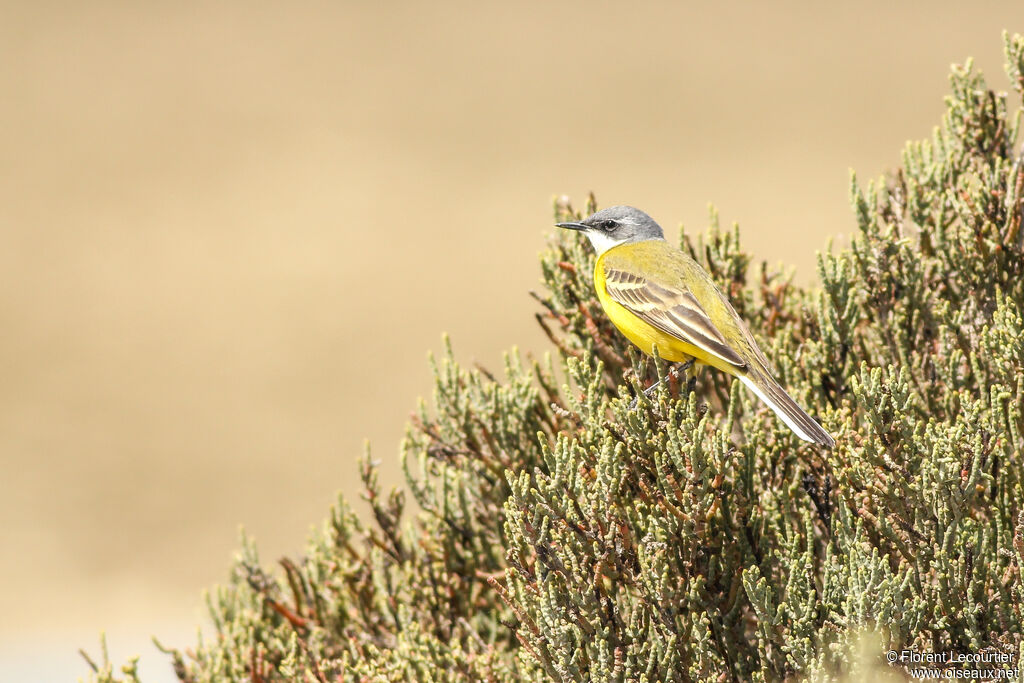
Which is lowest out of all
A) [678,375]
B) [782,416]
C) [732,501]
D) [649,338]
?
[732,501]

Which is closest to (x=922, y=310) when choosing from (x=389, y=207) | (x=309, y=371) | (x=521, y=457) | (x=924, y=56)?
(x=521, y=457)

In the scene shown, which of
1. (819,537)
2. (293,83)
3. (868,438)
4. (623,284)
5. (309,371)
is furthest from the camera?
(293,83)

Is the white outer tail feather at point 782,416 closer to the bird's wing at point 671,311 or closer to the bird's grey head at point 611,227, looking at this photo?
the bird's wing at point 671,311

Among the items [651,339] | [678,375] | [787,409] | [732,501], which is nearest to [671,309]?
[651,339]

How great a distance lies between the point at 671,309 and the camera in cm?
566

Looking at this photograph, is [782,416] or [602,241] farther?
[602,241]

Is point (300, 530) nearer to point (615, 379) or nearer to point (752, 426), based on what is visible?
point (615, 379)

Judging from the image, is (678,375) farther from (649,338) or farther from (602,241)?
(602,241)

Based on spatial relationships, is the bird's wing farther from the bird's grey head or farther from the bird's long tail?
the bird's grey head

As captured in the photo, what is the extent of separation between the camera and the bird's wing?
5410 millimetres

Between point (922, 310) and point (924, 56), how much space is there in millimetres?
22887

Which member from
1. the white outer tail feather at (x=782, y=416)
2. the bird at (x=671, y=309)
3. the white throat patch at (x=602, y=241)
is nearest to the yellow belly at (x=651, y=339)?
the bird at (x=671, y=309)

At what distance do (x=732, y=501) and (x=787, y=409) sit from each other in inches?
21.2

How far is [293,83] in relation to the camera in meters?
27.9
